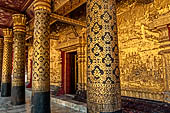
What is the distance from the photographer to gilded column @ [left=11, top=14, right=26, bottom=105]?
6754 mm

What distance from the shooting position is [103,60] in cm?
167

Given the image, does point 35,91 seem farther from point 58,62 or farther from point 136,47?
point 58,62

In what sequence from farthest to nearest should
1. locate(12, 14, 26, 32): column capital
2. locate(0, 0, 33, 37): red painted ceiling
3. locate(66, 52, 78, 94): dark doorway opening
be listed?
locate(66, 52, 78, 94): dark doorway opening, locate(12, 14, 26, 32): column capital, locate(0, 0, 33, 37): red painted ceiling

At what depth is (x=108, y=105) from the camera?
158cm

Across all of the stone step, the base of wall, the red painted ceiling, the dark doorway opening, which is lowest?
the stone step

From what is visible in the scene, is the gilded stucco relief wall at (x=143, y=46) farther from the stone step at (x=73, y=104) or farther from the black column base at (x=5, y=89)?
the black column base at (x=5, y=89)

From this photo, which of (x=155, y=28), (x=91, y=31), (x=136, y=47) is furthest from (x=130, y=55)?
(x=91, y=31)

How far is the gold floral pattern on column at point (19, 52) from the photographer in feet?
22.2

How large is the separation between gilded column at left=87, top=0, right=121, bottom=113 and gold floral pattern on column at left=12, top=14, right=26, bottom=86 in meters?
6.04

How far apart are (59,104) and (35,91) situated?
2.61 m

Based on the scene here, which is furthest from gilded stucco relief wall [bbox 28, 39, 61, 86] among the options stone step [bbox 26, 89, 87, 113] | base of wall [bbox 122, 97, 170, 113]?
base of wall [bbox 122, 97, 170, 113]

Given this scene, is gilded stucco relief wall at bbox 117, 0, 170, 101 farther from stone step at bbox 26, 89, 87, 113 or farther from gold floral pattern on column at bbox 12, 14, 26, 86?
gold floral pattern on column at bbox 12, 14, 26, 86

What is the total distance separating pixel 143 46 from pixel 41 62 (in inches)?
135

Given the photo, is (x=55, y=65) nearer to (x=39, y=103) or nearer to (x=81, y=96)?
(x=81, y=96)
